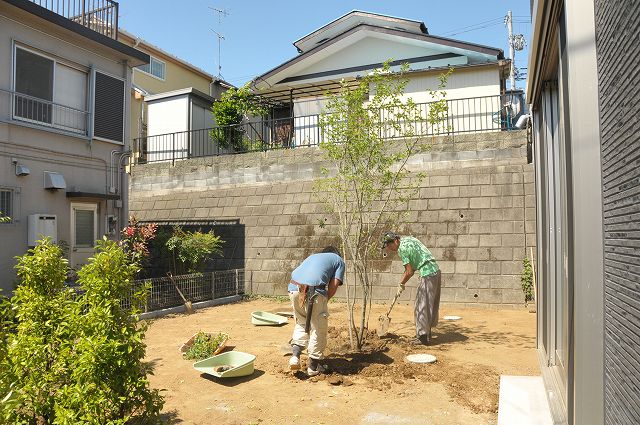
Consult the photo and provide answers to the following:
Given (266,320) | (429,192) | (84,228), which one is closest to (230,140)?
(84,228)

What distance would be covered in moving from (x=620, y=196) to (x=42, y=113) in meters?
10.2

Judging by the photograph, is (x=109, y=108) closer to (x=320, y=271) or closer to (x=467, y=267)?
(x=320, y=271)

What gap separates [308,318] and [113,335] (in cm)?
244

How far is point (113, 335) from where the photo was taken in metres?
3.16

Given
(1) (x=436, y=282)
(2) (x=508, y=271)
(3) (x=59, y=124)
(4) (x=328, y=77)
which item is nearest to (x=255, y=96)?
(4) (x=328, y=77)

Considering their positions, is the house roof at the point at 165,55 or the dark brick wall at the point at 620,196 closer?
the dark brick wall at the point at 620,196

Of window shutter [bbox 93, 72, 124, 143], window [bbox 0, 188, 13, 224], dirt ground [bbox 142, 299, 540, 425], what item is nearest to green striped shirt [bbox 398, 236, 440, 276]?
dirt ground [bbox 142, 299, 540, 425]

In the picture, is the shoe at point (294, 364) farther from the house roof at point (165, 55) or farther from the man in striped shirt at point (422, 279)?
the house roof at point (165, 55)

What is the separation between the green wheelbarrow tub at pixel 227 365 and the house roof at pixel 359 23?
14228 mm

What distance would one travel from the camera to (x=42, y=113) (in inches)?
360

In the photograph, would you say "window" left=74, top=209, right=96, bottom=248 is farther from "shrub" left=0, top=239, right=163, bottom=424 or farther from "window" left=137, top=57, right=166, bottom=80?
"window" left=137, top=57, right=166, bottom=80

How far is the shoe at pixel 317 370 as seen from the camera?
5219 millimetres

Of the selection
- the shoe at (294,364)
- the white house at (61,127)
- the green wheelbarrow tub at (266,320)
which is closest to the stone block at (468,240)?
the green wheelbarrow tub at (266,320)

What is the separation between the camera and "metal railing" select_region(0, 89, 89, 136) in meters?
8.45
